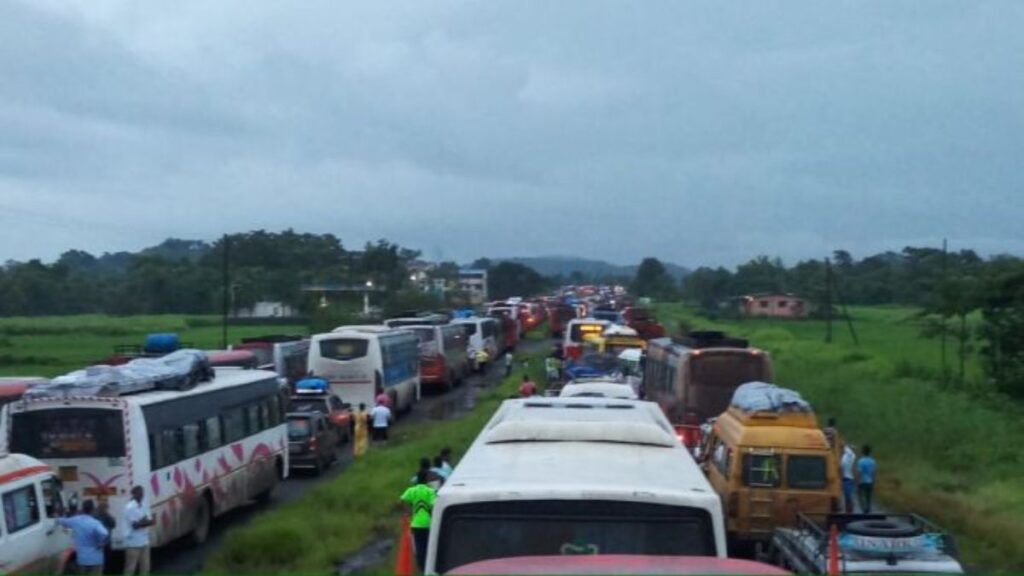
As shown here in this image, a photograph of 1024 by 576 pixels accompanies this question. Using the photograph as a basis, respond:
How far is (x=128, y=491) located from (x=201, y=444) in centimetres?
314

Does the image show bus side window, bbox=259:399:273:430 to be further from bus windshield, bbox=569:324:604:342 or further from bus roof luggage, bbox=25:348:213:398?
bus windshield, bbox=569:324:604:342

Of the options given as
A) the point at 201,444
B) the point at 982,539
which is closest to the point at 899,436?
the point at 982,539

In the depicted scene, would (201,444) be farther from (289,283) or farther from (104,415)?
(289,283)

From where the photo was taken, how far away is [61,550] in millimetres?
15070

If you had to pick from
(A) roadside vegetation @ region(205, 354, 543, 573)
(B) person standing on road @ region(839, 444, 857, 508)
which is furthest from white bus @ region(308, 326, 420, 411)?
(B) person standing on road @ region(839, 444, 857, 508)

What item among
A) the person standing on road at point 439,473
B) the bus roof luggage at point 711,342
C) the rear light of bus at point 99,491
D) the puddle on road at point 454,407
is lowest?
the puddle on road at point 454,407

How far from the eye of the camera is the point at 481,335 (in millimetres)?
66750

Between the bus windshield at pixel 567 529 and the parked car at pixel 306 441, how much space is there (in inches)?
832

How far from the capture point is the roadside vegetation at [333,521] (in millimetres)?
17516

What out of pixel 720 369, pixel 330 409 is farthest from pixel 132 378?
pixel 330 409

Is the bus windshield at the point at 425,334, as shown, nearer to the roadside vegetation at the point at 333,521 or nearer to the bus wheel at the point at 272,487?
the roadside vegetation at the point at 333,521

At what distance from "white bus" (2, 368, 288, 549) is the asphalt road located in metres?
0.39

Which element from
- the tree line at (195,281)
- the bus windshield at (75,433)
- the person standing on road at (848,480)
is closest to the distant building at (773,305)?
the tree line at (195,281)

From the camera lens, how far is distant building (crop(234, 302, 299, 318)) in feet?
309
